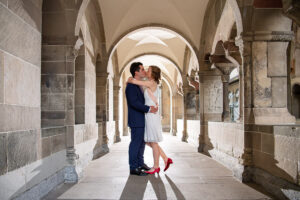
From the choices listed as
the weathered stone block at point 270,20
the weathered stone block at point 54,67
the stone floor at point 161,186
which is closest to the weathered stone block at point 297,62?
the weathered stone block at point 270,20

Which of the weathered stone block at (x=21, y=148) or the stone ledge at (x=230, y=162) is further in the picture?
the stone ledge at (x=230, y=162)

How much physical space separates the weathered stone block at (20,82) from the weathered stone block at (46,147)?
0.46m

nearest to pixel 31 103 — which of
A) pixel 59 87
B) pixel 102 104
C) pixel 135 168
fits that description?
pixel 59 87

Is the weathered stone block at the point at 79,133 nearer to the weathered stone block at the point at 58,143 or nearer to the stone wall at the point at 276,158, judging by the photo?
the weathered stone block at the point at 58,143

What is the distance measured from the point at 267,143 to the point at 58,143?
9.40 ft

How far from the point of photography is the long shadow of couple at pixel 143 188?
334 cm

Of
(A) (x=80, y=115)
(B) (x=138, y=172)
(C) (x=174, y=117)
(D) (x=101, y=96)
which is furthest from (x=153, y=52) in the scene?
(B) (x=138, y=172)

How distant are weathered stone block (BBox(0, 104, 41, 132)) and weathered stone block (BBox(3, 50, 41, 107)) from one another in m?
0.06

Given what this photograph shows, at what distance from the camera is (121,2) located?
26.5 ft

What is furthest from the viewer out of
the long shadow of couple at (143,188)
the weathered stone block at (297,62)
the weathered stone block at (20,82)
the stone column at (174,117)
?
the stone column at (174,117)

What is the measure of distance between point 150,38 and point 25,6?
9.73 metres

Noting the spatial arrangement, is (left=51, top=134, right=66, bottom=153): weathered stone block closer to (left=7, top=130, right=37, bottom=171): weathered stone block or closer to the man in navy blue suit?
(left=7, top=130, right=37, bottom=171): weathered stone block

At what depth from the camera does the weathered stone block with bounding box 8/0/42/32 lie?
281cm

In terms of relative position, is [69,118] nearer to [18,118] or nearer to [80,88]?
[80,88]
